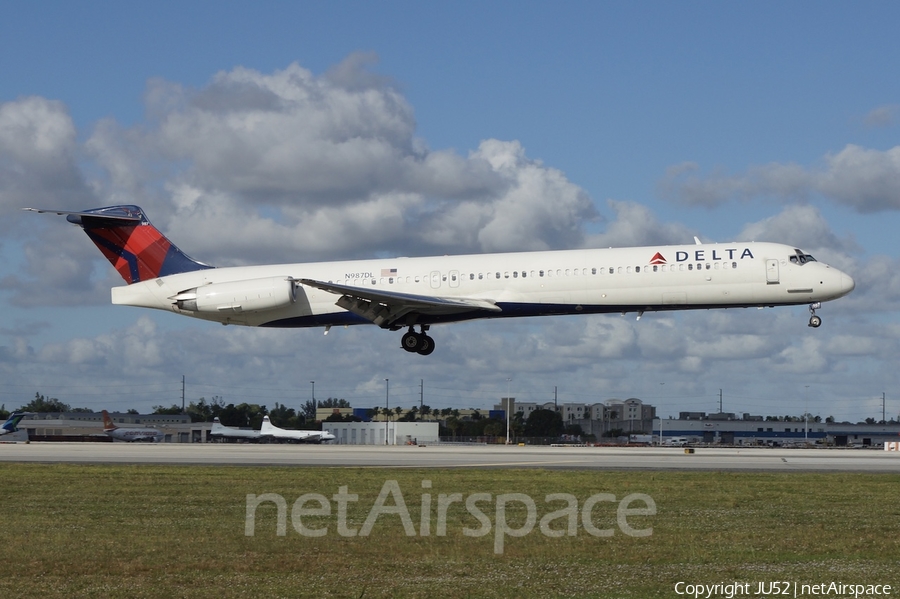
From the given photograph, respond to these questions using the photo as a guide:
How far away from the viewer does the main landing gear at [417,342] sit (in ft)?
147

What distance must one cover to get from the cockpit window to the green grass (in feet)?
49.2

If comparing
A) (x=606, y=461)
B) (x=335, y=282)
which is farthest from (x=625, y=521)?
(x=335, y=282)

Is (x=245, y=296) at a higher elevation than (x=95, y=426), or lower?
higher

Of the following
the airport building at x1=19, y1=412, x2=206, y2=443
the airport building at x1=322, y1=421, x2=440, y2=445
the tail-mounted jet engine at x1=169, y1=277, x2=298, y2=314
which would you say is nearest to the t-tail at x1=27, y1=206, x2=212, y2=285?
the tail-mounted jet engine at x1=169, y1=277, x2=298, y2=314

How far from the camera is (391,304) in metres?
41.6

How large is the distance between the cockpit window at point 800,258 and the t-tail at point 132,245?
84.6 ft

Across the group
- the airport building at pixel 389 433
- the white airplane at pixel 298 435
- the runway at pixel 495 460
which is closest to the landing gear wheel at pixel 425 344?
the runway at pixel 495 460

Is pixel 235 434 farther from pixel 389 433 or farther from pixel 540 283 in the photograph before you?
pixel 540 283

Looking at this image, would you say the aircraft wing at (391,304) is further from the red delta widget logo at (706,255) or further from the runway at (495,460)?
the red delta widget logo at (706,255)

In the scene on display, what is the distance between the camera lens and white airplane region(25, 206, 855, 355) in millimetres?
38562

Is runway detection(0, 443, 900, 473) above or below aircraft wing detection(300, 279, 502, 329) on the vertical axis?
below

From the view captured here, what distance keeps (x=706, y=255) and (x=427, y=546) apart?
84.5ft

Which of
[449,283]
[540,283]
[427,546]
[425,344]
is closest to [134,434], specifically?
[425,344]

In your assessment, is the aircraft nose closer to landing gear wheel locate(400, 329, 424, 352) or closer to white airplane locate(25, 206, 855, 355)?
white airplane locate(25, 206, 855, 355)
